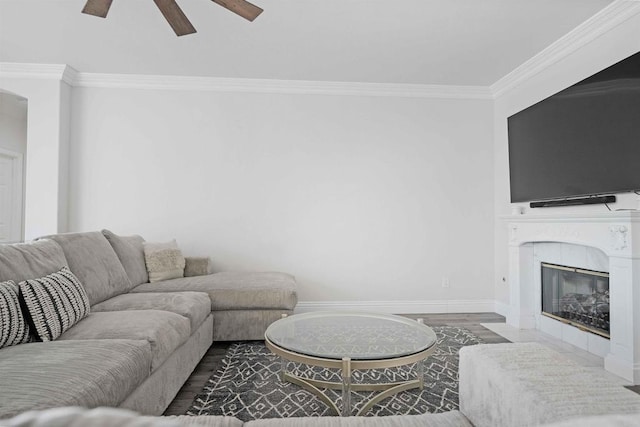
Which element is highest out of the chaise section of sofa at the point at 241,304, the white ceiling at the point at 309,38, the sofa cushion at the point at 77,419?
the white ceiling at the point at 309,38

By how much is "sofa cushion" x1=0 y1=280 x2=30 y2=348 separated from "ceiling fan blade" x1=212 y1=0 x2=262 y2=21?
190 centimetres

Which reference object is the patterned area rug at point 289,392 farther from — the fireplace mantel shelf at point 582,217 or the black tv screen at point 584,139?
the black tv screen at point 584,139

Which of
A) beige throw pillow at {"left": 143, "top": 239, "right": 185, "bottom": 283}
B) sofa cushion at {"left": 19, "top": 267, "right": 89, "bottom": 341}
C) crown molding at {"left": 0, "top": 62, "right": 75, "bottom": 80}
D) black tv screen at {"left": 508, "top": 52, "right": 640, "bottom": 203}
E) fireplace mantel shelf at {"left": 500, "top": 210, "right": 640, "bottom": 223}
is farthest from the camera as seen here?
crown molding at {"left": 0, "top": 62, "right": 75, "bottom": 80}

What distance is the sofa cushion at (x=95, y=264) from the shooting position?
2.57 meters

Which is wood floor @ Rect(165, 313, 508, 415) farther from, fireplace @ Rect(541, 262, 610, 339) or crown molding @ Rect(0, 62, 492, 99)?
crown molding @ Rect(0, 62, 492, 99)

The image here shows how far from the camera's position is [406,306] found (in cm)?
443

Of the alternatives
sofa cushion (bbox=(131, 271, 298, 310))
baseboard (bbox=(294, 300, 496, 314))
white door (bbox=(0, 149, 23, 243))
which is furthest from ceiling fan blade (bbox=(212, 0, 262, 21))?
white door (bbox=(0, 149, 23, 243))

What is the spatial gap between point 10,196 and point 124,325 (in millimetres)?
4641

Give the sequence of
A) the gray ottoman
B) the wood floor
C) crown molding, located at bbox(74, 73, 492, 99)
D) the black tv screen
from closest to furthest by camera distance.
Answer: the gray ottoman, the wood floor, the black tv screen, crown molding, located at bbox(74, 73, 492, 99)

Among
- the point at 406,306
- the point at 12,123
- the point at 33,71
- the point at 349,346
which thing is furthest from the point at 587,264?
the point at 12,123

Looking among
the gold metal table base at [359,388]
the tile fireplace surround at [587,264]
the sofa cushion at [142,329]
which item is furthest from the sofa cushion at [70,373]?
the tile fireplace surround at [587,264]

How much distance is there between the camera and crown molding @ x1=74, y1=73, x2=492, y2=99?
428 cm

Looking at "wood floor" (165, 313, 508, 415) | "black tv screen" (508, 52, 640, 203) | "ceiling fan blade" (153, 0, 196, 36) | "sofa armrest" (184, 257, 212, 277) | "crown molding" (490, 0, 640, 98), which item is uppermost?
"crown molding" (490, 0, 640, 98)

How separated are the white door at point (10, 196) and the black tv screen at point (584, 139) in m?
6.44
